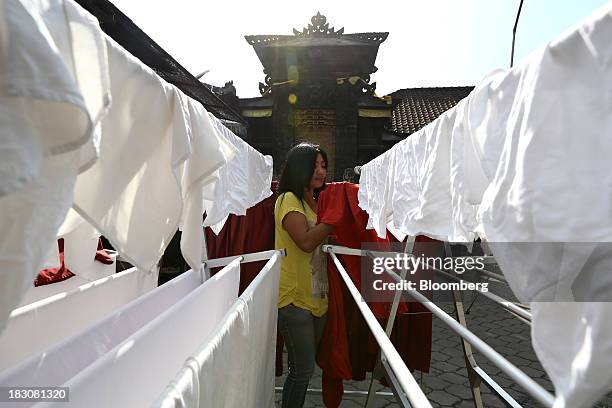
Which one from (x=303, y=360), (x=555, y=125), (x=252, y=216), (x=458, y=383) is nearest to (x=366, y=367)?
(x=303, y=360)

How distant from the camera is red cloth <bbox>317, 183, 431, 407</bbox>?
2.19 m

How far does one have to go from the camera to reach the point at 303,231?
6.49ft

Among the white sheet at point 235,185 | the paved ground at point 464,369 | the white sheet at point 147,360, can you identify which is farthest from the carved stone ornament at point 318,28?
the white sheet at point 147,360

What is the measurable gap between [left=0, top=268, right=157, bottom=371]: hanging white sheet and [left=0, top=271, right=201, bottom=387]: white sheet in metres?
0.11

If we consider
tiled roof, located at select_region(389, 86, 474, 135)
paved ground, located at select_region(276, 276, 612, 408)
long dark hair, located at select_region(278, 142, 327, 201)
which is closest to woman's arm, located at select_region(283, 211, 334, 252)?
long dark hair, located at select_region(278, 142, 327, 201)

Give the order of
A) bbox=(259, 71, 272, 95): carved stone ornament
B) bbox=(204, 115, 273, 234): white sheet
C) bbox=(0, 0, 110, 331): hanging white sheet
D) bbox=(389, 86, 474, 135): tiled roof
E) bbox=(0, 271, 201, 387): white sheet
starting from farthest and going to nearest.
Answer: bbox=(389, 86, 474, 135): tiled roof → bbox=(259, 71, 272, 95): carved stone ornament → bbox=(204, 115, 273, 234): white sheet → bbox=(0, 271, 201, 387): white sheet → bbox=(0, 0, 110, 331): hanging white sheet

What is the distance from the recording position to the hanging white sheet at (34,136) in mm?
323

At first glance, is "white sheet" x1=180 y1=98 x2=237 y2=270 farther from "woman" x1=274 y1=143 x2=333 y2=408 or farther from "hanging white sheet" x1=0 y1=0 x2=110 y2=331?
"woman" x1=274 y1=143 x2=333 y2=408

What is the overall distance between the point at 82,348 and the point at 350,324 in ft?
6.05

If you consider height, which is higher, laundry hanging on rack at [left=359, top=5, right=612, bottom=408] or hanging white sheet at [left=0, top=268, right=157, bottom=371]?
laundry hanging on rack at [left=359, top=5, right=612, bottom=408]

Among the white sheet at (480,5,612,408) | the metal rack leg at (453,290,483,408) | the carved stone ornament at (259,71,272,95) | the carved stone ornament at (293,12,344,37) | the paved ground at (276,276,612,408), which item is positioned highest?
the carved stone ornament at (293,12,344,37)

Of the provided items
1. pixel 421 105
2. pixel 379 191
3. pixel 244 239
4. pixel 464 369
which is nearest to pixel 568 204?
pixel 379 191

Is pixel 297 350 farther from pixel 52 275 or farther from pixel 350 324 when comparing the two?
pixel 52 275

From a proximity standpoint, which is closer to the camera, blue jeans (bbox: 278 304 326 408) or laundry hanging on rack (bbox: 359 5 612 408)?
laundry hanging on rack (bbox: 359 5 612 408)
